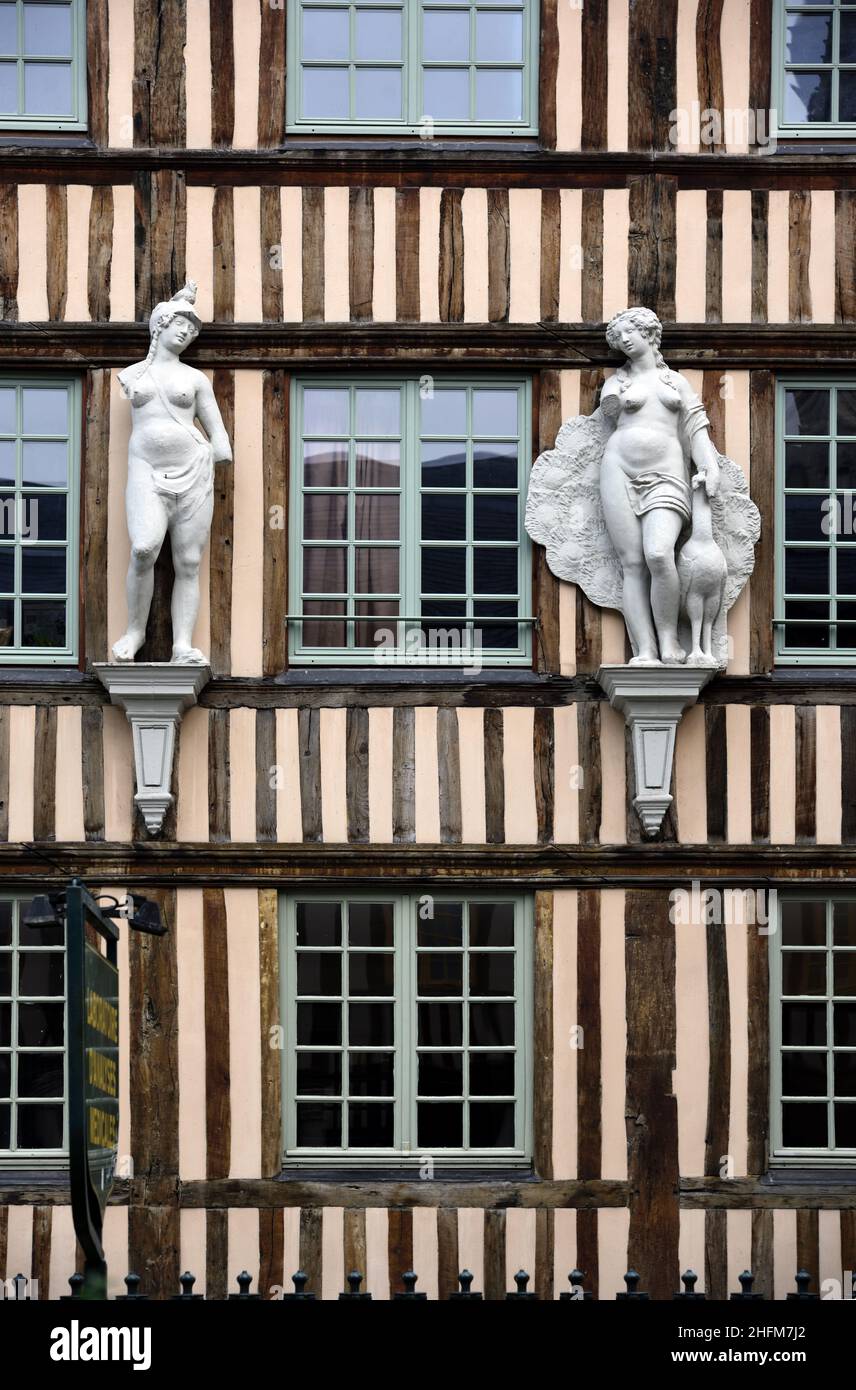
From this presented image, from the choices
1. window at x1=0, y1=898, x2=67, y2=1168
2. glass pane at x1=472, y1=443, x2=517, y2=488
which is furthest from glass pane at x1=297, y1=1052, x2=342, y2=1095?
glass pane at x1=472, y1=443, x2=517, y2=488

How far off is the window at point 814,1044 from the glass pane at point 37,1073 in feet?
12.4

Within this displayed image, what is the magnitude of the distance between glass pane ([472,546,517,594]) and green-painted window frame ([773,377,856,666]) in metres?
1.42

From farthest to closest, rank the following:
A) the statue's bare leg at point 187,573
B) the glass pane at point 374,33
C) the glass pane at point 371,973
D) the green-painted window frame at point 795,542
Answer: the glass pane at point 374,33 < the green-painted window frame at point 795,542 < the glass pane at point 371,973 < the statue's bare leg at point 187,573

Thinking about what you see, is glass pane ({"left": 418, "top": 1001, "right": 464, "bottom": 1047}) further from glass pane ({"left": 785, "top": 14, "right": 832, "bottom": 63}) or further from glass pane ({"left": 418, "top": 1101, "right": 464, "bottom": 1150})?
glass pane ({"left": 785, "top": 14, "right": 832, "bottom": 63})

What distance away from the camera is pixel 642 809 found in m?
11.5

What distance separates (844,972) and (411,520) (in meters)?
3.34

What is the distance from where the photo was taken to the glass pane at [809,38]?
39.4ft

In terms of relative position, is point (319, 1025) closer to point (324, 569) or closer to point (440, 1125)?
point (440, 1125)

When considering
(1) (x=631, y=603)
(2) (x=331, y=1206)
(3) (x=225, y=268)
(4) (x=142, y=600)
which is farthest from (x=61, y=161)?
(2) (x=331, y=1206)

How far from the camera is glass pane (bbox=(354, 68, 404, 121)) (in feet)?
39.2

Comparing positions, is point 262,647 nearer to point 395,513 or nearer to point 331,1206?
point 395,513

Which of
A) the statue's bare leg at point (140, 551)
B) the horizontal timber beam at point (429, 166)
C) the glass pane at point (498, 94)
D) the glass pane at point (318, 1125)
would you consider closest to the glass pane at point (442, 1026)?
the glass pane at point (318, 1125)

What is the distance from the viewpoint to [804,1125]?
11594 millimetres

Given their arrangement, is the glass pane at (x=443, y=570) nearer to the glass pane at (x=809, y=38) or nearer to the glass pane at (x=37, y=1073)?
the glass pane at (x=37, y=1073)
